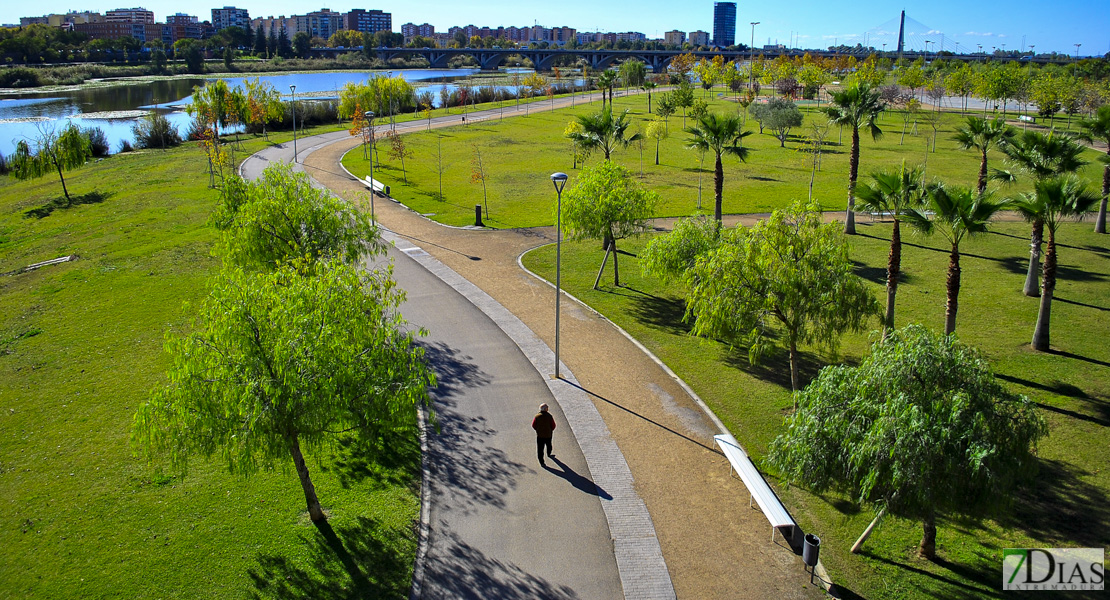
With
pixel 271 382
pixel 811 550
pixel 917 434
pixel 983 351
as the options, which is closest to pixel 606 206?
pixel 983 351

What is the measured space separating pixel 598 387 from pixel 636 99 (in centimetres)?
8379

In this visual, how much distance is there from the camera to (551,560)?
12195 millimetres

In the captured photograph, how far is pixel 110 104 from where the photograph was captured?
3492 inches

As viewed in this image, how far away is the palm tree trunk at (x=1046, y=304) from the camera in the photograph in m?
20.5

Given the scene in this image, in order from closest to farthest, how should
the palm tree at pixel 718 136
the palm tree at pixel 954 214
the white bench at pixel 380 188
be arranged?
the palm tree at pixel 954 214 → the palm tree at pixel 718 136 → the white bench at pixel 380 188

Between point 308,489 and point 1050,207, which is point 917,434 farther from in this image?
point 1050,207

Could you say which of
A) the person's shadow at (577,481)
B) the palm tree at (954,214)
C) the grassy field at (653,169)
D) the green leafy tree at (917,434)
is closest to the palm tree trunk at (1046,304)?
the palm tree at (954,214)

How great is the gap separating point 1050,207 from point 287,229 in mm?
21699

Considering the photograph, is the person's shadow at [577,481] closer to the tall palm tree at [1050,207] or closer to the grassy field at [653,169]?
the tall palm tree at [1050,207]

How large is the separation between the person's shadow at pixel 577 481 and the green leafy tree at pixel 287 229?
7745 millimetres

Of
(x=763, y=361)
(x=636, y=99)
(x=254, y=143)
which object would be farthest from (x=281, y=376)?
(x=636, y=99)

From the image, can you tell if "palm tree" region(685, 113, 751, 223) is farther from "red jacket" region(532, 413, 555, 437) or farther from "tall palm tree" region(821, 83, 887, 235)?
"red jacket" region(532, 413, 555, 437)

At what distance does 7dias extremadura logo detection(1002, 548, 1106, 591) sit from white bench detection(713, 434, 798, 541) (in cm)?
357

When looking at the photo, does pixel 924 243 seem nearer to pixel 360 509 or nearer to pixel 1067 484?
pixel 1067 484
